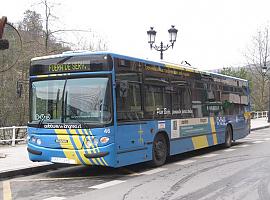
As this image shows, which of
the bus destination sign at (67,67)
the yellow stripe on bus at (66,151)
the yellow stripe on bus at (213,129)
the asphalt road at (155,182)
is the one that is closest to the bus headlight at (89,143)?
the yellow stripe on bus at (66,151)

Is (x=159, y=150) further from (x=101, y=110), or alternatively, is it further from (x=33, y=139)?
(x=33, y=139)

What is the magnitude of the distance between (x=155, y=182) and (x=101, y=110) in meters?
2.01

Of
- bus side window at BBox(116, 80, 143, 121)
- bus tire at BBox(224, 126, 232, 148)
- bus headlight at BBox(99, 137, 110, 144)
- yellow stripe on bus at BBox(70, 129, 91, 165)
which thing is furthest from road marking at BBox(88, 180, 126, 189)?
bus tire at BBox(224, 126, 232, 148)

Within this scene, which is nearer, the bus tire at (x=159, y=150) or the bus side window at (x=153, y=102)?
the bus side window at (x=153, y=102)

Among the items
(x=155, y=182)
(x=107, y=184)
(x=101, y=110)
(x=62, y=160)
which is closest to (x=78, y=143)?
(x=62, y=160)

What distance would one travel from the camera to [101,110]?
31.8 ft

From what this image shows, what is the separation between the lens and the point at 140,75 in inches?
435

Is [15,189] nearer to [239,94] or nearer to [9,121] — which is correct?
[239,94]

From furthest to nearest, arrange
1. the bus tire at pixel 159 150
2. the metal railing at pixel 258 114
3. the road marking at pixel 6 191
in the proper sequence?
the metal railing at pixel 258 114 < the bus tire at pixel 159 150 < the road marking at pixel 6 191

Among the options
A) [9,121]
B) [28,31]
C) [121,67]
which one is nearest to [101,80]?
[121,67]

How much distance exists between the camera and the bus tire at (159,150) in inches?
453

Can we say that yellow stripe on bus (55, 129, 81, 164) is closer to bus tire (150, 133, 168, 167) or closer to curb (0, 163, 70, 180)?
curb (0, 163, 70, 180)

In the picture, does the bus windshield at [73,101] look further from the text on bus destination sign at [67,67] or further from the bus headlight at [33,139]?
the bus headlight at [33,139]

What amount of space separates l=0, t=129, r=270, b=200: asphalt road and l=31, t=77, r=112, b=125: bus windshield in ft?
4.69
